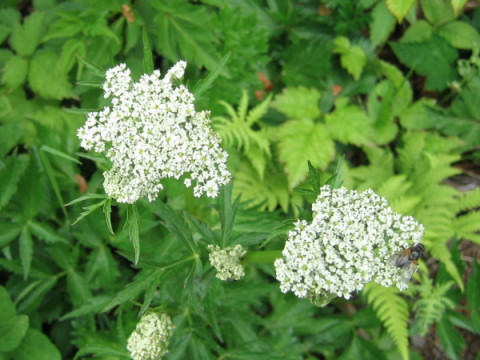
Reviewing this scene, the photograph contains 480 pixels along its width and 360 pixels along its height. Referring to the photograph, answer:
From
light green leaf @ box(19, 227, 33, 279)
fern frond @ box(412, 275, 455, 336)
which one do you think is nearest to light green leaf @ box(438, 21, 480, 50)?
fern frond @ box(412, 275, 455, 336)

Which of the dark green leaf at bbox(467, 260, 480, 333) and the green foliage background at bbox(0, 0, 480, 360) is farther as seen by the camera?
the dark green leaf at bbox(467, 260, 480, 333)

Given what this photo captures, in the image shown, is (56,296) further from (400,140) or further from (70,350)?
(400,140)

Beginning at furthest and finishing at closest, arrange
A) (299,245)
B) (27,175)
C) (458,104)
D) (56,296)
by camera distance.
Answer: (458,104) < (56,296) < (27,175) < (299,245)

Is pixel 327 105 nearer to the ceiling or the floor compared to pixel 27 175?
nearer to the ceiling

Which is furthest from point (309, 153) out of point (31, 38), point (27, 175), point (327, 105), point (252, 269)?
point (31, 38)

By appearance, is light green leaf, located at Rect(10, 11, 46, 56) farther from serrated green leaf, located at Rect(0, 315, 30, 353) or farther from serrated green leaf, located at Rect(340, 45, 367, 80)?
serrated green leaf, located at Rect(340, 45, 367, 80)

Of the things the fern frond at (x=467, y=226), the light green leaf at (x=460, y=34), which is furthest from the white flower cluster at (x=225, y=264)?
the light green leaf at (x=460, y=34)

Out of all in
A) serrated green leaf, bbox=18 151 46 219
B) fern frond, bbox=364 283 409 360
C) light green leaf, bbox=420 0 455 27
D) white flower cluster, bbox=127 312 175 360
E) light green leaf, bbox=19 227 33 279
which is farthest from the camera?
light green leaf, bbox=420 0 455 27
